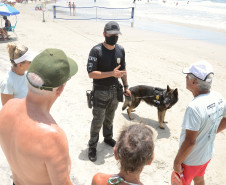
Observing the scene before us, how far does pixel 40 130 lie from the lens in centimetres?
135

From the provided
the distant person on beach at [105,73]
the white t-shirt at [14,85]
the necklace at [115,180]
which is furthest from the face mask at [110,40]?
the necklace at [115,180]

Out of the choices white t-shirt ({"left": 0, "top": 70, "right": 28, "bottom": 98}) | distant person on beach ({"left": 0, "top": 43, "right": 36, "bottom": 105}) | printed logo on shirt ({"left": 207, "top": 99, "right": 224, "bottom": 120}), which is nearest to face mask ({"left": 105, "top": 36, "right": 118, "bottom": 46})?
distant person on beach ({"left": 0, "top": 43, "right": 36, "bottom": 105})

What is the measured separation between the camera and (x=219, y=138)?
470 centimetres

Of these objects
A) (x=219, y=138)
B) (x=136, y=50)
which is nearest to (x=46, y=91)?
(x=219, y=138)

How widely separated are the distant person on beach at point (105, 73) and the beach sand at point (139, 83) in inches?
21.5

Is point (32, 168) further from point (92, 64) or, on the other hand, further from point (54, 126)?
point (92, 64)

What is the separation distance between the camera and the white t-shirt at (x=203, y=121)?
2.22 metres

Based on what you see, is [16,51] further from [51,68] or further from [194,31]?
[194,31]

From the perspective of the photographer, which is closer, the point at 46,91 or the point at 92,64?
the point at 46,91

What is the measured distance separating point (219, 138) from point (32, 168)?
4.33 metres

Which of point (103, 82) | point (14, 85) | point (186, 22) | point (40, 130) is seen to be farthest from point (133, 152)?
point (186, 22)

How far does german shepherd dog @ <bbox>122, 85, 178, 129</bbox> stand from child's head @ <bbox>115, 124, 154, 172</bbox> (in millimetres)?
3087

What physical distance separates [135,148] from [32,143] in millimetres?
622

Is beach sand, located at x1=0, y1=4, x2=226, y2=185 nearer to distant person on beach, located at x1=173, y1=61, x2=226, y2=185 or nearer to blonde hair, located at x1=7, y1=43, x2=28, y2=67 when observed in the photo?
distant person on beach, located at x1=173, y1=61, x2=226, y2=185
